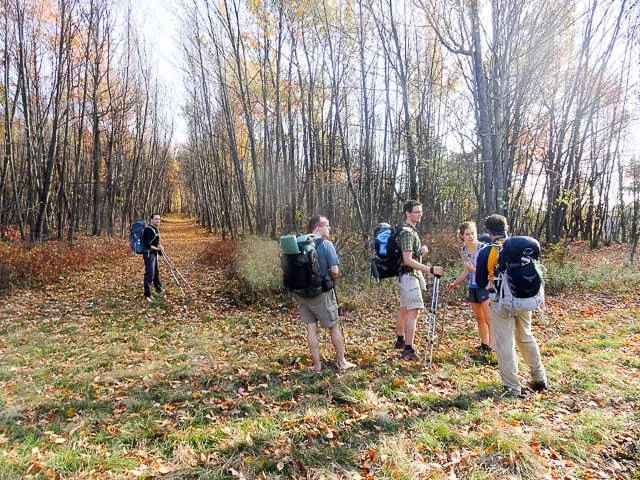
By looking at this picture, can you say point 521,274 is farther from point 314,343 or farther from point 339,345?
point 314,343

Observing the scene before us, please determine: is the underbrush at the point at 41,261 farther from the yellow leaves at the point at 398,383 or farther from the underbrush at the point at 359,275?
the yellow leaves at the point at 398,383

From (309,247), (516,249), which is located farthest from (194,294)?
(516,249)

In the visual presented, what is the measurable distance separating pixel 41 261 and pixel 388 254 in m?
10.6

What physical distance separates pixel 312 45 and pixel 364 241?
26.0 ft

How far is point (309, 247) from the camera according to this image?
415 centimetres

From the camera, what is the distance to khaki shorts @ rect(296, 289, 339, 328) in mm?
4312

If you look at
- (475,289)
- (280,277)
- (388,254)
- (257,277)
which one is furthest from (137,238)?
(475,289)

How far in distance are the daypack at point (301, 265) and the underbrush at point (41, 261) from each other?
8291 millimetres

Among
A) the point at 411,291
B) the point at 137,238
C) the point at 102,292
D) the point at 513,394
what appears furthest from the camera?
the point at 102,292

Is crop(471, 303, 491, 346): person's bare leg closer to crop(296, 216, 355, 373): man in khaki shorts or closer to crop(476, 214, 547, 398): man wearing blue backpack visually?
crop(476, 214, 547, 398): man wearing blue backpack

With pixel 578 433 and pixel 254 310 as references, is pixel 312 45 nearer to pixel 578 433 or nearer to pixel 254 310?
pixel 254 310

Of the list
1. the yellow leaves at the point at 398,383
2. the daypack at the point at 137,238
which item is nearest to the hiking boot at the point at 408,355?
the yellow leaves at the point at 398,383

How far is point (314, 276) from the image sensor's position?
163 inches

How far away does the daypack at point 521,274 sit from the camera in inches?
143
